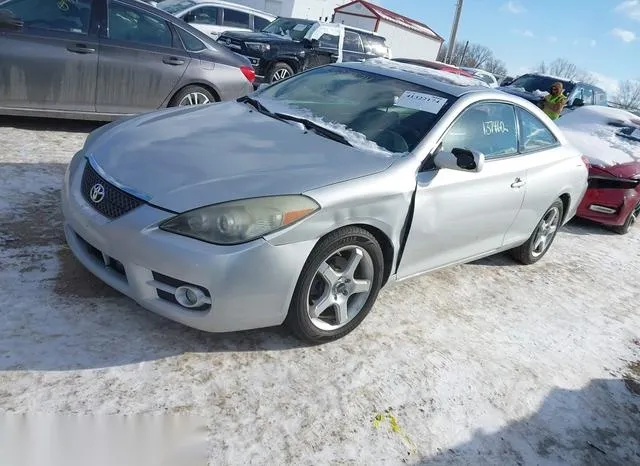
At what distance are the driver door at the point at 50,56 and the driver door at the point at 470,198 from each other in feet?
13.0

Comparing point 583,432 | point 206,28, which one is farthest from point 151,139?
point 206,28

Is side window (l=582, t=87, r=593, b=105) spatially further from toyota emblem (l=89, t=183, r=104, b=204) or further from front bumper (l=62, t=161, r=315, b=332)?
toyota emblem (l=89, t=183, r=104, b=204)

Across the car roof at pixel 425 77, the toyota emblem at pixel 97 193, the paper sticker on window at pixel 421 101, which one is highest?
the car roof at pixel 425 77

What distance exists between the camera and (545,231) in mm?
5000

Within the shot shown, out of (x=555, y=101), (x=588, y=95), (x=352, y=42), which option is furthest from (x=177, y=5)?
(x=588, y=95)

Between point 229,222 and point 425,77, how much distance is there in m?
2.16

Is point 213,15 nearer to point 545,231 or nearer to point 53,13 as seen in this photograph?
point 53,13

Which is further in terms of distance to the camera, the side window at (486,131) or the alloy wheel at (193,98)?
the alloy wheel at (193,98)

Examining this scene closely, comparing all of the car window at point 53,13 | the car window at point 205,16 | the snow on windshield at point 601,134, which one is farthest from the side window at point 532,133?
the car window at point 205,16

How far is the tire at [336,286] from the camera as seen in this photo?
9.15ft

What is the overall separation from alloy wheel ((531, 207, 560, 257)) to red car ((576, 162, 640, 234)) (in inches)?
65.3

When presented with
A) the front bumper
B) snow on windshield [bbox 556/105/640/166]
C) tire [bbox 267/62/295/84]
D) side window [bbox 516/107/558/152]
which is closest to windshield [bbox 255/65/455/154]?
side window [bbox 516/107/558/152]

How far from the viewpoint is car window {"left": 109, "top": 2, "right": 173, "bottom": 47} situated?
575cm

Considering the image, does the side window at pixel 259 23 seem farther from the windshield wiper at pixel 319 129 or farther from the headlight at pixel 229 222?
the headlight at pixel 229 222
